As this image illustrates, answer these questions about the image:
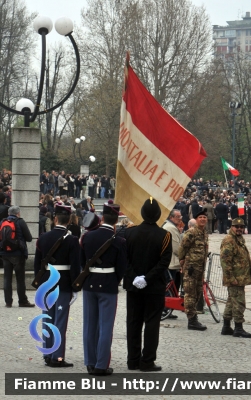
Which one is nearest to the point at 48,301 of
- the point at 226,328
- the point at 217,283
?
the point at 226,328

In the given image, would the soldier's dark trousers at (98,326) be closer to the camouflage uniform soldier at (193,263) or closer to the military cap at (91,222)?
the military cap at (91,222)

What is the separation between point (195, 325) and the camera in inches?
485

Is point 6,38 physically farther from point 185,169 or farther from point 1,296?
point 185,169

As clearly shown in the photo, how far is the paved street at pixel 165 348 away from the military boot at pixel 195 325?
10cm

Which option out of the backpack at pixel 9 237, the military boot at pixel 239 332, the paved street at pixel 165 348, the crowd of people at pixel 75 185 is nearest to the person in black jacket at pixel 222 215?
the crowd of people at pixel 75 185

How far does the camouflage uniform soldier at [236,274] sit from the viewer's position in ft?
38.4

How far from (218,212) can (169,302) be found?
25596 millimetres

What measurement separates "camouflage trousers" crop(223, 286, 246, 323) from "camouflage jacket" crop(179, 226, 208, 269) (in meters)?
0.79

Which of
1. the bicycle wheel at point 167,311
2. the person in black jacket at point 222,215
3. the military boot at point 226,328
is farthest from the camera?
the person in black jacket at point 222,215

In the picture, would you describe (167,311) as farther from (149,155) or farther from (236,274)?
(149,155)

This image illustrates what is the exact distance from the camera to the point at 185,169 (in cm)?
1143

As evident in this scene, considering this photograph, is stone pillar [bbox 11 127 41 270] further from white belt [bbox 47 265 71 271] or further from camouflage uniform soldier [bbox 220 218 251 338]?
white belt [bbox 47 265 71 271]

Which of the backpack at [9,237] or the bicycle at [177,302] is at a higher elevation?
the backpack at [9,237]

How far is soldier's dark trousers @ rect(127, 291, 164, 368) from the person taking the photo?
8977 millimetres
